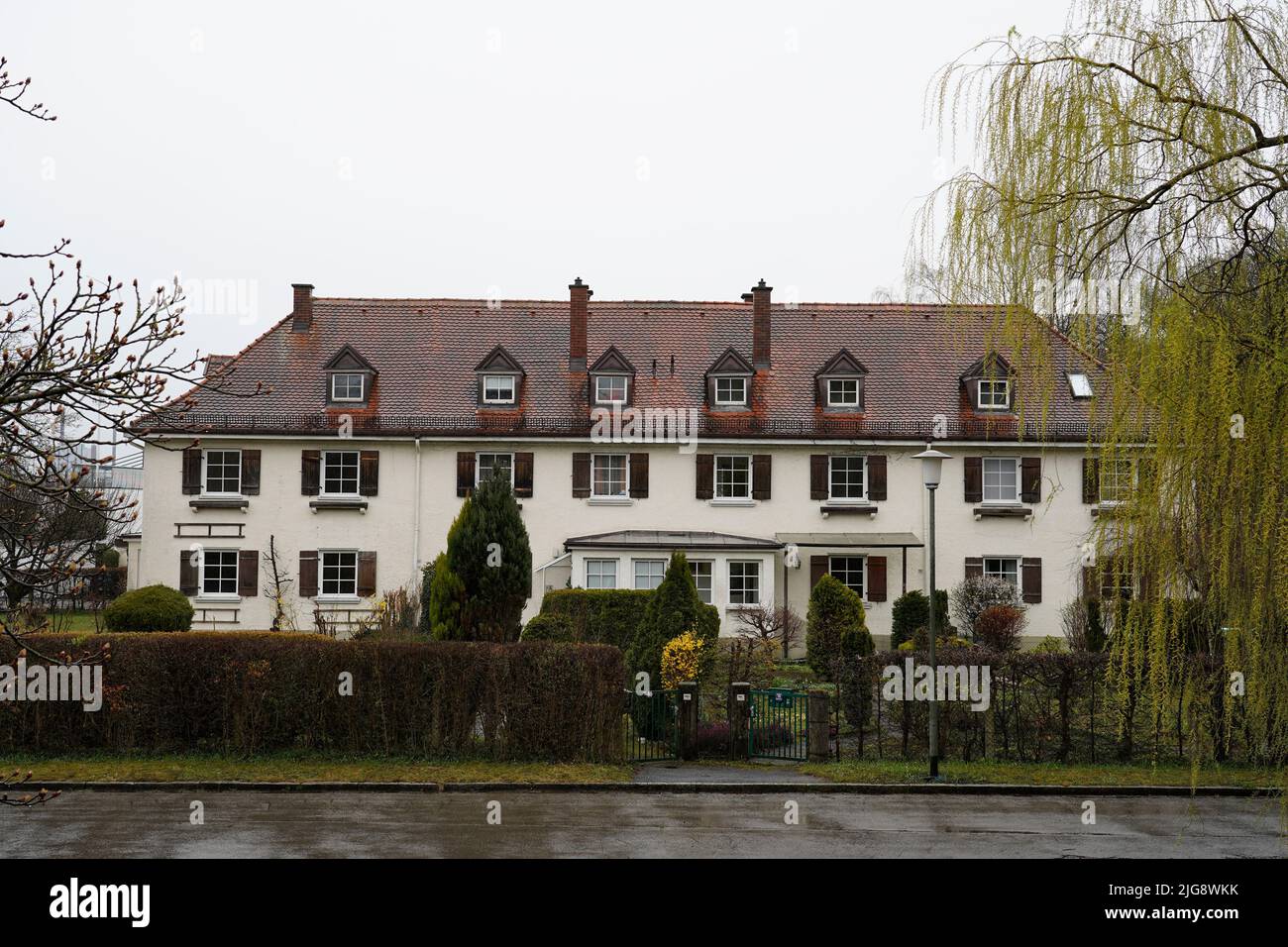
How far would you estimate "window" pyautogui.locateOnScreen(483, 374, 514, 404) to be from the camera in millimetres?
37294

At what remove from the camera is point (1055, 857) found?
12.9 m

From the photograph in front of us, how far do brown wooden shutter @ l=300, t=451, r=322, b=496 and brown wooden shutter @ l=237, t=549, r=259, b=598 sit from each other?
2.20m

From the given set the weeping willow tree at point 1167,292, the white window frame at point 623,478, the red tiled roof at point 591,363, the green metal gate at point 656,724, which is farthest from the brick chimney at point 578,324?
the weeping willow tree at point 1167,292

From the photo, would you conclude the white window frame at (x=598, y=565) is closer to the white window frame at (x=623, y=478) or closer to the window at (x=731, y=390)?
the white window frame at (x=623, y=478)

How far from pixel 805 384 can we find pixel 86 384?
32.3 meters

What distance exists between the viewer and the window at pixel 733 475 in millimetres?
36406

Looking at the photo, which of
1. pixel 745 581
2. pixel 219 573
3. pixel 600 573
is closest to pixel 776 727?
pixel 745 581

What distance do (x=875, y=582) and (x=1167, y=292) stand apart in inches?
1089

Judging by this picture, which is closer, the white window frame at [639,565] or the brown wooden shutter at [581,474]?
the white window frame at [639,565]

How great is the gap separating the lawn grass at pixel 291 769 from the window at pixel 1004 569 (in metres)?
19.8

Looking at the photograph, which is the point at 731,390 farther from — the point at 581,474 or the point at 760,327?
the point at 581,474

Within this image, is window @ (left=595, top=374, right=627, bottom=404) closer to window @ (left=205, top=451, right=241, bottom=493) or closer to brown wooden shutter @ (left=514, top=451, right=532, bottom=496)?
brown wooden shutter @ (left=514, top=451, right=532, bottom=496)
